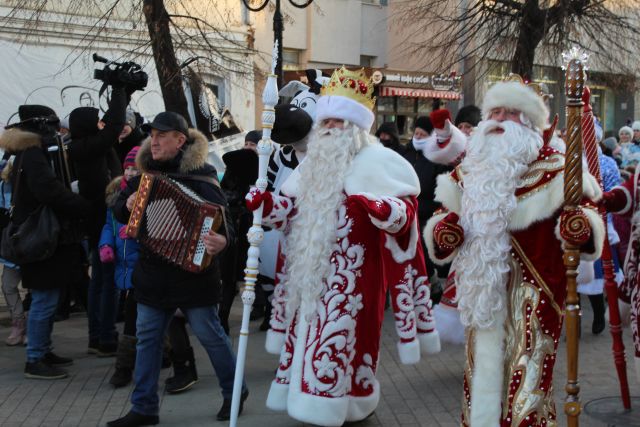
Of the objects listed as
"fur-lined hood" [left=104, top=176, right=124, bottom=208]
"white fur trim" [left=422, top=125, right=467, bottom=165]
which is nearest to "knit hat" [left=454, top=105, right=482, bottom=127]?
"white fur trim" [left=422, top=125, right=467, bottom=165]

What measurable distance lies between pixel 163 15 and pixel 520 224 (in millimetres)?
7366

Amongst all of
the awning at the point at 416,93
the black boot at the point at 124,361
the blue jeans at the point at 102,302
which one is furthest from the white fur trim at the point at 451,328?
the awning at the point at 416,93

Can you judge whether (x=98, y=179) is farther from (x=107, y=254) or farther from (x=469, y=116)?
(x=469, y=116)

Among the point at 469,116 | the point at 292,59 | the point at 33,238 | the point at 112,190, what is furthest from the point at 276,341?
the point at 292,59

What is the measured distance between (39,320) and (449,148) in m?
3.38

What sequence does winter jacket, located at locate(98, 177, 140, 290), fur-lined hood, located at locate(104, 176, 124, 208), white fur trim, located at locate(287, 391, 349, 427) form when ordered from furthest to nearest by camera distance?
winter jacket, located at locate(98, 177, 140, 290), fur-lined hood, located at locate(104, 176, 124, 208), white fur trim, located at locate(287, 391, 349, 427)

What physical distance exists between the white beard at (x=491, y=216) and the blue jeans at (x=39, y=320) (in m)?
3.42

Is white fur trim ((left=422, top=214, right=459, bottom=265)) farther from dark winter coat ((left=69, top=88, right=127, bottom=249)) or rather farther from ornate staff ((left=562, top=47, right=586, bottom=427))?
dark winter coat ((left=69, top=88, right=127, bottom=249))

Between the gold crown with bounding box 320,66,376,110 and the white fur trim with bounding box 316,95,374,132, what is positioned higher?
the gold crown with bounding box 320,66,376,110

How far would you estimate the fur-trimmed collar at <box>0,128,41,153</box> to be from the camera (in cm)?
654

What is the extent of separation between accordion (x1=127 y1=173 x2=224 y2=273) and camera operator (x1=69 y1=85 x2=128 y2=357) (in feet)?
5.71

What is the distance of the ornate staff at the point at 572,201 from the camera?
13.5ft

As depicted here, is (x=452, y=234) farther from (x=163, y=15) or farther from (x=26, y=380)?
(x=163, y=15)

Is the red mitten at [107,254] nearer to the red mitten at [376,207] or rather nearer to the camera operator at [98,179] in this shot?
the camera operator at [98,179]
